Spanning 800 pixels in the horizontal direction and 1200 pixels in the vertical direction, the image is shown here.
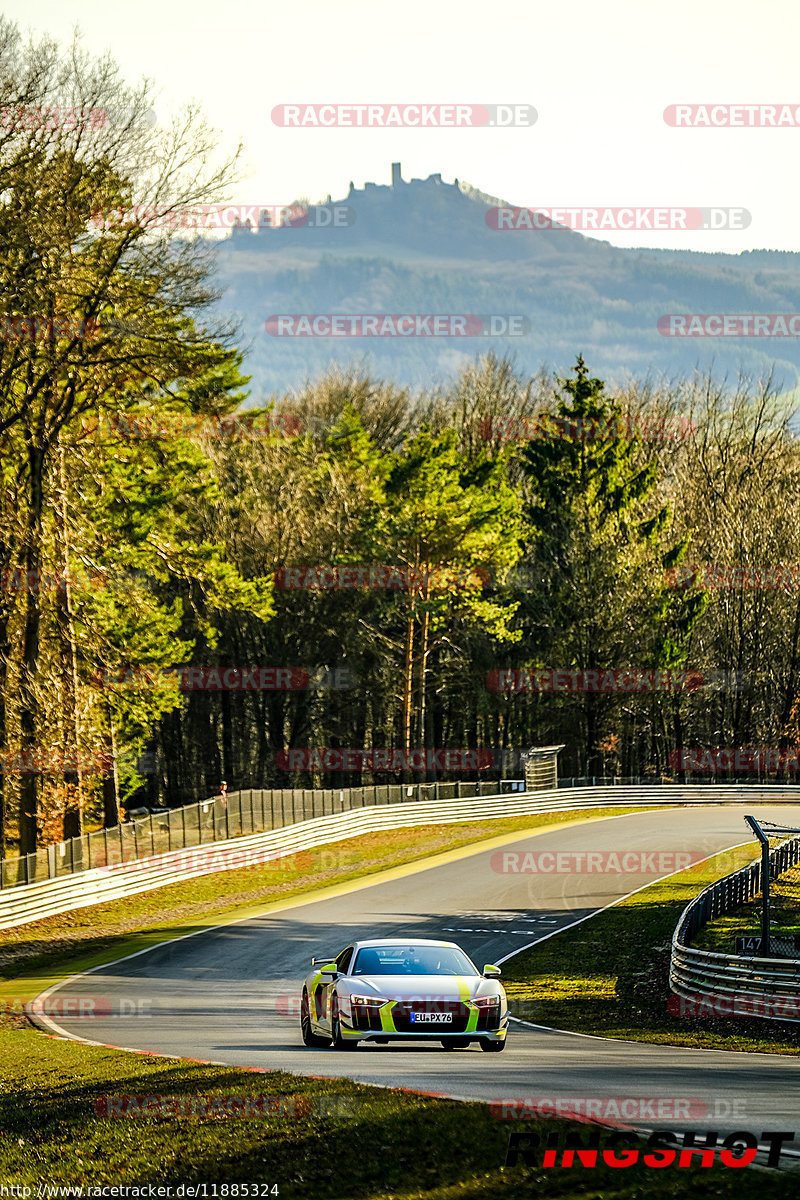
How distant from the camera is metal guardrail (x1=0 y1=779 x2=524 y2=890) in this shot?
3372 centimetres

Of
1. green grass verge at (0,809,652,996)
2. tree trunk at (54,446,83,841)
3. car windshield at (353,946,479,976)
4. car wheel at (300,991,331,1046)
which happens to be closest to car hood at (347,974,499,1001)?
car windshield at (353,946,479,976)

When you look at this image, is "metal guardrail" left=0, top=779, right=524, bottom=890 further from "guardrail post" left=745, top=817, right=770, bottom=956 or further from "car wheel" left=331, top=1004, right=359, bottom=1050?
"car wheel" left=331, top=1004, right=359, bottom=1050

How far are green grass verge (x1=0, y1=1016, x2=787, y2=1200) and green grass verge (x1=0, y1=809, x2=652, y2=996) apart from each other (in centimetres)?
1394

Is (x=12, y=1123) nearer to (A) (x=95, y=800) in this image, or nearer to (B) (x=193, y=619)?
(A) (x=95, y=800)

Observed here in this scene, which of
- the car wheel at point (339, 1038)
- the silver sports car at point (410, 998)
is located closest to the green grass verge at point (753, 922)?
the silver sports car at point (410, 998)

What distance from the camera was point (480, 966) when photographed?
25859 millimetres

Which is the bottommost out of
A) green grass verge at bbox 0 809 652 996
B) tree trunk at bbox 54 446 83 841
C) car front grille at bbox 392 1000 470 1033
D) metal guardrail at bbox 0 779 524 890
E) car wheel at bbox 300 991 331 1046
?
green grass verge at bbox 0 809 652 996

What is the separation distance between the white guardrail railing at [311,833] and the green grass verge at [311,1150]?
2015cm

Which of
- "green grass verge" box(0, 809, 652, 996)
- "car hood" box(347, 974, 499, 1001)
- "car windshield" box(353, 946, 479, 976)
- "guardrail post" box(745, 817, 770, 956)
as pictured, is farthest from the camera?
"green grass verge" box(0, 809, 652, 996)

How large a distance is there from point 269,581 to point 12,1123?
46.6 metres

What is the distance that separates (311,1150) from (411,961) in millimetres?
4998

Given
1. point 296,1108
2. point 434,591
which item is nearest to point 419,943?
point 296,1108

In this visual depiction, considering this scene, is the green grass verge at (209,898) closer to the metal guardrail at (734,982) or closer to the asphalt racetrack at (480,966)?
the asphalt racetrack at (480,966)

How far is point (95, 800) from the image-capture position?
51.8m
